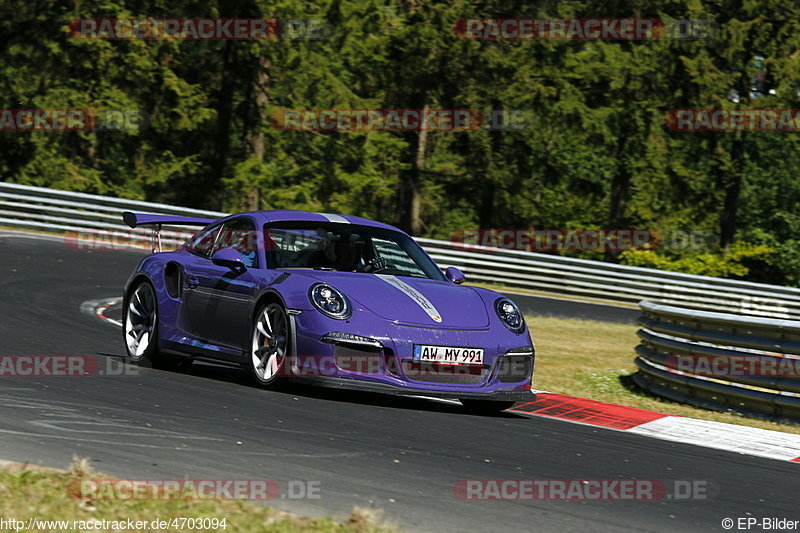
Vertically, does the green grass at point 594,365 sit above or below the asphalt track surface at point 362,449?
below

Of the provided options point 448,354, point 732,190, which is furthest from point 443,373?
point 732,190

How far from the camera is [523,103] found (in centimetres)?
3675

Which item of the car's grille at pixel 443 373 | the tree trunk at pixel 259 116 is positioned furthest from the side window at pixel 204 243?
the tree trunk at pixel 259 116

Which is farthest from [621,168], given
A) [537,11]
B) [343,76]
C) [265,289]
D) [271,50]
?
[265,289]

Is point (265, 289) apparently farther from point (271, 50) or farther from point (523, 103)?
point (523, 103)

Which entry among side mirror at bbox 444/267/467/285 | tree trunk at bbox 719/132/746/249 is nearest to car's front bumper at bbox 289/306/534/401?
side mirror at bbox 444/267/467/285

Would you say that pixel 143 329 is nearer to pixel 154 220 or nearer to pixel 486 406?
pixel 154 220

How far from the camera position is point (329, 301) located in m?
8.15

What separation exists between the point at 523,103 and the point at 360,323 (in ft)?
96.8

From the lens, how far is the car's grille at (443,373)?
802cm

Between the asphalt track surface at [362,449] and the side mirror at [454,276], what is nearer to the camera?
the asphalt track surface at [362,449]

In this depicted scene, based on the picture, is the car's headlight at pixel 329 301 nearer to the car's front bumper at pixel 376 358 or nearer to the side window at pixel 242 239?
the car's front bumper at pixel 376 358

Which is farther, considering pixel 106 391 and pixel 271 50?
pixel 271 50

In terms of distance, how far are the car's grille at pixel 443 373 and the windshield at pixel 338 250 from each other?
4.04 feet
